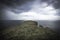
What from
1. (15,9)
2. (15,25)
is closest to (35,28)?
(15,25)

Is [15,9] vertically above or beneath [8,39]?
above

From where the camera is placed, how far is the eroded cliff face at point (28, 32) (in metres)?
2.25

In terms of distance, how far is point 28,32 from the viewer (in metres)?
2.26

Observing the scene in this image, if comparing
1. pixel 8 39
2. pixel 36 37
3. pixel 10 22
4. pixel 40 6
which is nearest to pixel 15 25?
pixel 10 22

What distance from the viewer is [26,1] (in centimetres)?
230

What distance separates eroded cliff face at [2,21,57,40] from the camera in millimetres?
2254

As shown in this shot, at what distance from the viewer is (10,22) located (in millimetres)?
2248

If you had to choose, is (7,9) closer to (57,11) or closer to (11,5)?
(11,5)

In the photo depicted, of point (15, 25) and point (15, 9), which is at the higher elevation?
point (15, 9)

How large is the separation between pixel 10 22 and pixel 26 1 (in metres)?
0.54

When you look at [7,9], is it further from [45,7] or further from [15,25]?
[45,7]

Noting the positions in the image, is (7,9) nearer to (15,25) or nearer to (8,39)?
(15,25)

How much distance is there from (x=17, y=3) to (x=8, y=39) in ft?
2.49

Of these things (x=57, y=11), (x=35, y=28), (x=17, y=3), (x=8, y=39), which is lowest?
(x=8, y=39)
